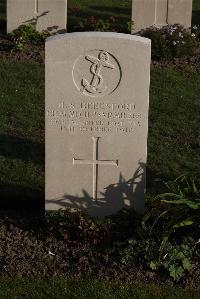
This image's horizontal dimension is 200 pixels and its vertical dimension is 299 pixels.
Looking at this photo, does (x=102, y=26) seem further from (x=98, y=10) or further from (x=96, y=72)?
(x=96, y=72)

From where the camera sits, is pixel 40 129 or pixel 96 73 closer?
pixel 96 73

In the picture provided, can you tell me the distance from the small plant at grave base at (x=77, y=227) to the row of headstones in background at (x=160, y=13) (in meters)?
7.34

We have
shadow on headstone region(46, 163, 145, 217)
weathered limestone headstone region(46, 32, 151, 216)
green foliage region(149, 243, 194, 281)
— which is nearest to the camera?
green foliage region(149, 243, 194, 281)

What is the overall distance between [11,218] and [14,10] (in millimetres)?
7092

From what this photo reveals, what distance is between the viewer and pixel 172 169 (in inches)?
334

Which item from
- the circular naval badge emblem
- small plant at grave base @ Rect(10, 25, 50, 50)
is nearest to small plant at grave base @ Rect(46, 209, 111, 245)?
the circular naval badge emblem

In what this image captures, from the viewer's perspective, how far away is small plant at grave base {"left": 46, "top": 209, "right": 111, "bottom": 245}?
6.69 meters

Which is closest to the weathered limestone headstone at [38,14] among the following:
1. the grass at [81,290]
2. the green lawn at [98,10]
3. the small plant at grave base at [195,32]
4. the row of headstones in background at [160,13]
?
the green lawn at [98,10]

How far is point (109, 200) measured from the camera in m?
6.99

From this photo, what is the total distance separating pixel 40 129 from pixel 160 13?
4862 mm

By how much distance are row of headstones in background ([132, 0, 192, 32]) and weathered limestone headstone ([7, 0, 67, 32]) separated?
1.32 meters

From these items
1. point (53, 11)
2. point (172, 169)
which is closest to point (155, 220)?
point (172, 169)

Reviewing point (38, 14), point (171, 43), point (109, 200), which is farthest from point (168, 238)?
point (38, 14)

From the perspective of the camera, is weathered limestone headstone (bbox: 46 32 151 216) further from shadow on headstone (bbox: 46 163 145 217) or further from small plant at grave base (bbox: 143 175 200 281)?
small plant at grave base (bbox: 143 175 200 281)
